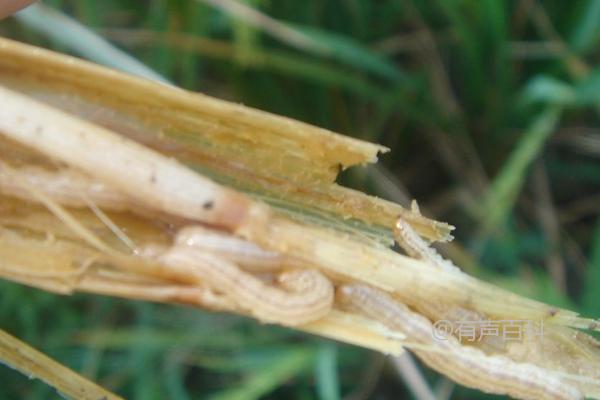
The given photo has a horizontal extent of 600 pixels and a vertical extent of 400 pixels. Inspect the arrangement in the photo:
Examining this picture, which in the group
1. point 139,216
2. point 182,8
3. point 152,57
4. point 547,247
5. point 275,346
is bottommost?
point 275,346

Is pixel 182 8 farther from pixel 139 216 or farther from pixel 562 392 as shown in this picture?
pixel 562 392

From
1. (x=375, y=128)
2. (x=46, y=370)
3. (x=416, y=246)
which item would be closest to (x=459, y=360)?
(x=416, y=246)

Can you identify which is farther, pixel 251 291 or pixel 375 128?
pixel 375 128

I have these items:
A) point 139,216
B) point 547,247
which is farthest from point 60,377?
point 547,247

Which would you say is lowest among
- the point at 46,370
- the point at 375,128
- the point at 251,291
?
the point at 375,128

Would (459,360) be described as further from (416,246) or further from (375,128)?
(375,128)

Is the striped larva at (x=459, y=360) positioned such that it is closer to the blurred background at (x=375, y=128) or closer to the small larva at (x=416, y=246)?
the small larva at (x=416, y=246)
